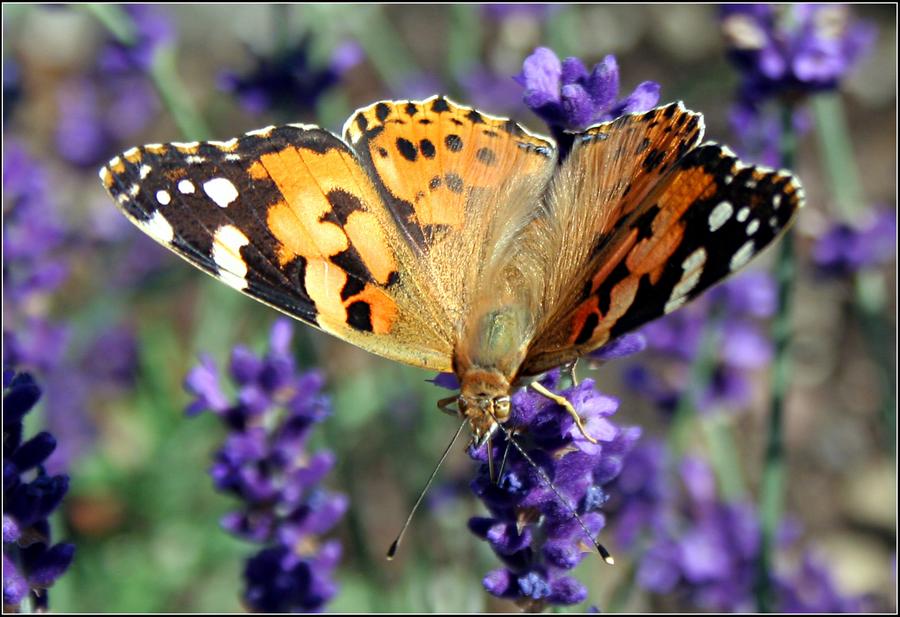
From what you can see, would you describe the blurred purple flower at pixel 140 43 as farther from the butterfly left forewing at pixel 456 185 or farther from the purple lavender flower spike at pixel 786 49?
the purple lavender flower spike at pixel 786 49

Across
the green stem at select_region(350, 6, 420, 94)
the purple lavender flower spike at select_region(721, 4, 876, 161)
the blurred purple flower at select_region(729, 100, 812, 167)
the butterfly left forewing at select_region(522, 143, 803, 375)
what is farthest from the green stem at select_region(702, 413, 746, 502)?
the green stem at select_region(350, 6, 420, 94)

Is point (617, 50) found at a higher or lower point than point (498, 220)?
higher

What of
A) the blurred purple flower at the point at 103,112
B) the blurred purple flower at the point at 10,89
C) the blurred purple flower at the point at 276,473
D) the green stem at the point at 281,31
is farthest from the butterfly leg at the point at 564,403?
the blurred purple flower at the point at 103,112

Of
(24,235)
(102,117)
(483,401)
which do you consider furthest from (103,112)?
(483,401)

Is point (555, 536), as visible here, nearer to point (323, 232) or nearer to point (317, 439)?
point (323, 232)

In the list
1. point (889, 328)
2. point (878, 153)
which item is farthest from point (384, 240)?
point (878, 153)

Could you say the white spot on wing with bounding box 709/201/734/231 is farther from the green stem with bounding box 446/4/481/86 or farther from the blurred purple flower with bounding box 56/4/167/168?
the blurred purple flower with bounding box 56/4/167/168
